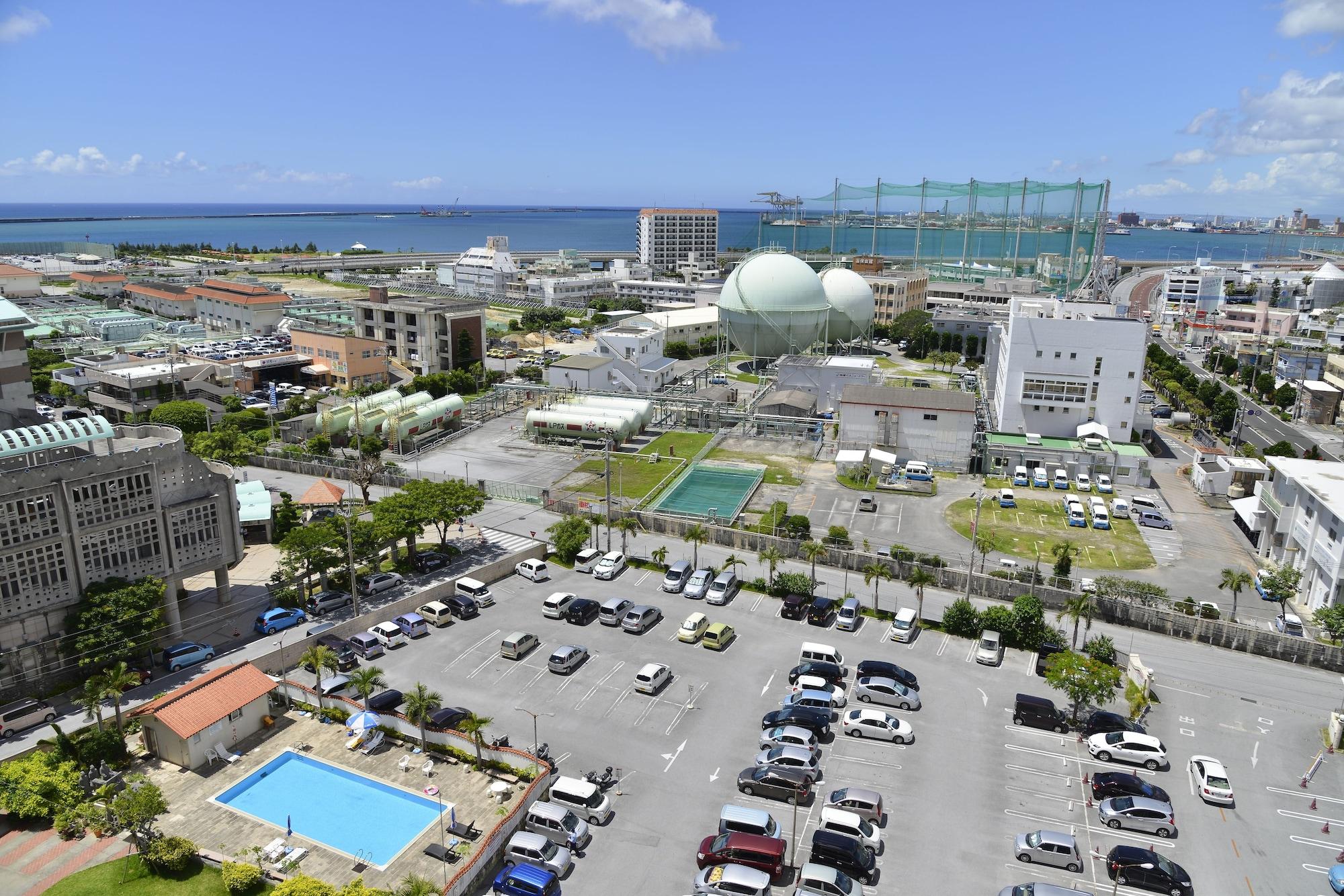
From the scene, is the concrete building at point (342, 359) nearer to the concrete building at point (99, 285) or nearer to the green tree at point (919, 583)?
the green tree at point (919, 583)

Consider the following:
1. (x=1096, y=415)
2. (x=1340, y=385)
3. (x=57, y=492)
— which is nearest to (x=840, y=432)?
(x=1096, y=415)

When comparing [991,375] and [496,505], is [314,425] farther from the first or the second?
[991,375]

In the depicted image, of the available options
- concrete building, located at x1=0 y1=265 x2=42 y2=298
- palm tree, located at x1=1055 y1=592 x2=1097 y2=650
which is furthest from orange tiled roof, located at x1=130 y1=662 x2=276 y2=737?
concrete building, located at x1=0 y1=265 x2=42 y2=298

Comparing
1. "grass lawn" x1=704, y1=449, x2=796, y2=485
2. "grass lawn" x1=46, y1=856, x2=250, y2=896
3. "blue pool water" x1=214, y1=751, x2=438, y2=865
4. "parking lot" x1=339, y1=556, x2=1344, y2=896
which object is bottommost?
"blue pool water" x1=214, y1=751, x2=438, y2=865

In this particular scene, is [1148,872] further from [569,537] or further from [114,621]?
[114,621]

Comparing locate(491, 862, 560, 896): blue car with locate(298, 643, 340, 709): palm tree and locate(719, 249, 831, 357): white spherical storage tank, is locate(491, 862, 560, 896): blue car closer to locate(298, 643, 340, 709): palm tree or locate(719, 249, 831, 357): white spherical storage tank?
locate(298, 643, 340, 709): palm tree

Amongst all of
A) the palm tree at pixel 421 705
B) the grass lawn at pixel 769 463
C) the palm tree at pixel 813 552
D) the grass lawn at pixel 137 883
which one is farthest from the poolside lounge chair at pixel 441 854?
the grass lawn at pixel 769 463
